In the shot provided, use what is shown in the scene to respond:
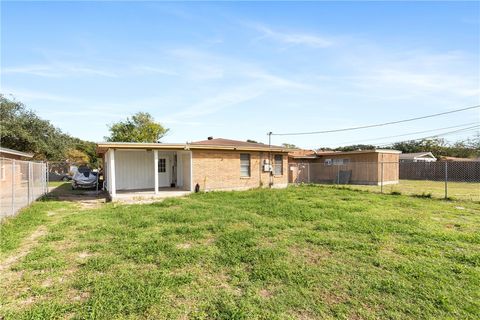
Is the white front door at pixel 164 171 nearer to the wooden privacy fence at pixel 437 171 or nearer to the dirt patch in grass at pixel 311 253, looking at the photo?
the dirt patch in grass at pixel 311 253

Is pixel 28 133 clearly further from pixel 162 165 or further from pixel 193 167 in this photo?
pixel 193 167

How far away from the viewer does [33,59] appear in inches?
400

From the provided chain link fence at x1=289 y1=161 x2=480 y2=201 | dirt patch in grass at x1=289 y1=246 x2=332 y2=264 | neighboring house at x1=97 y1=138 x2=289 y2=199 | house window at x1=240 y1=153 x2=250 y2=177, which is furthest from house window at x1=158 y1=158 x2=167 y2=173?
dirt patch in grass at x1=289 y1=246 x2=332 y2=264

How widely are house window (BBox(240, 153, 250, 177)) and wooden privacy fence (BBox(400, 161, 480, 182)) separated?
18572 millimetres

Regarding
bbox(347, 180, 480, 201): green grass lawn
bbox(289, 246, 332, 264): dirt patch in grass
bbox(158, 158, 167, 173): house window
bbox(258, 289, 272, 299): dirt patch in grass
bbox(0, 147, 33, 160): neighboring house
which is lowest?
bbox(347, 180, 480, 201): green grass lawn

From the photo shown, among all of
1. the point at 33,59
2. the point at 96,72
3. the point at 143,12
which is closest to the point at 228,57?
the point at 143,12

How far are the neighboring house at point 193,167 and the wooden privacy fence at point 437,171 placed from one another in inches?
656

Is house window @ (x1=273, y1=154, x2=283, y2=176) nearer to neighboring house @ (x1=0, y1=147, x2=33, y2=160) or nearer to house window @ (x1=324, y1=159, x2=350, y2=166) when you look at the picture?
house window @ (x1=324, y1=159, x2=350, y2=166)

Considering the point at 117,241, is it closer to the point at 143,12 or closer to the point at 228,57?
the point at 143,12

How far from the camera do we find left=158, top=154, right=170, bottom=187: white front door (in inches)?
677

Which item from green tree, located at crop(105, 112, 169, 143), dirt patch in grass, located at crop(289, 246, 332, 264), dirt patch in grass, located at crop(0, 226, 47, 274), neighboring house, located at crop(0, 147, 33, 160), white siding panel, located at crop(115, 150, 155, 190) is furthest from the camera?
green tree, located at crop(105, 112, 169, 143)

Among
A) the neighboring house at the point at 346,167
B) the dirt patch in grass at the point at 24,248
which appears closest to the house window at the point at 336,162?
the neighboring house at the point at 346,167

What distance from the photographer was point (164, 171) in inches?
684

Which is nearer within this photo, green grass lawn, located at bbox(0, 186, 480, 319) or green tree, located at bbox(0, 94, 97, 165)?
→ green grass lawn, located at bbox(0, 186, 480, 319)
